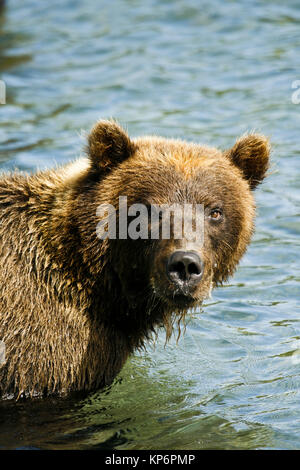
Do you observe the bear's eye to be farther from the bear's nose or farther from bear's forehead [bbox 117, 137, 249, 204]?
the bear's nose

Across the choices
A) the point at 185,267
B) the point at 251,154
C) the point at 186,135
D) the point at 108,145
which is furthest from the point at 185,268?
the point at 186,135

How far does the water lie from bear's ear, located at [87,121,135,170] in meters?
1.42

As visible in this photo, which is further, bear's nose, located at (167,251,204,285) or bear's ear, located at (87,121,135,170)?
bear's ear, located at (87,121,135,170)

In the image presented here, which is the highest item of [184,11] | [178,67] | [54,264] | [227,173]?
[184,11]

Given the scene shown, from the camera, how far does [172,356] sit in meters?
8.34

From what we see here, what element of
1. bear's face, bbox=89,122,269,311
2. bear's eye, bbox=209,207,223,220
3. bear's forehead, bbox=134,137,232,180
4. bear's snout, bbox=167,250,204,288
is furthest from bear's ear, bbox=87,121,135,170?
bear's snout, bbox=167,250,204,288

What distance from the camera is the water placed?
7.08 meters

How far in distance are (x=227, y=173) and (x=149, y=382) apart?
80.8 inches

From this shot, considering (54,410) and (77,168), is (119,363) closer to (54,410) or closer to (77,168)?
(54,410)

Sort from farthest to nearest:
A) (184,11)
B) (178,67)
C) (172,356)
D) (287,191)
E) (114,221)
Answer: (184,11)
(178,67)
(287,191)
(172,356)
(114,221)

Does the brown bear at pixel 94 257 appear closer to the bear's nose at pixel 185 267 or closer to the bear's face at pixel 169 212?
the bear's face at pixel 169 212

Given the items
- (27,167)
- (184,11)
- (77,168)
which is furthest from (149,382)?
(184,11)

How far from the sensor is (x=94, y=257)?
23.2ft
